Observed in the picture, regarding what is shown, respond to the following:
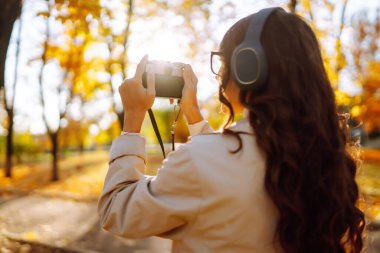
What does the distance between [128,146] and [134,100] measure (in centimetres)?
17

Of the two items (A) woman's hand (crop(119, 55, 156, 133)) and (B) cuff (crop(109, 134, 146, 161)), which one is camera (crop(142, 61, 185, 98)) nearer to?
(A) woman's hand (crop(119, 55, 156, 133))

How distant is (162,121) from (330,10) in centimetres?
4528

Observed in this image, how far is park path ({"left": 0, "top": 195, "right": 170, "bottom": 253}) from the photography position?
6.27 metres

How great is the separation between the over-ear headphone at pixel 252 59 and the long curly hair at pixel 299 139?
0.08ft

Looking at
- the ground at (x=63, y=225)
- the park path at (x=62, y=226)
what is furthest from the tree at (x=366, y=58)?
the park path at (x=62, y=226)

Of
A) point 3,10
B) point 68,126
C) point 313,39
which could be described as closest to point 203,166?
point 313,39

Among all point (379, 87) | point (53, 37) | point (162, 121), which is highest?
point (53, 37)

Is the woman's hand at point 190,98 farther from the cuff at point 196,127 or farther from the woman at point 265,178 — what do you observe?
the woman at point 265,178

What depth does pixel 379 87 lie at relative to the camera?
856 inches

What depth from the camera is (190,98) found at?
172 cm

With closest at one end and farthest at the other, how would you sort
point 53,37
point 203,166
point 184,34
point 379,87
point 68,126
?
point 203,166 → point 184,34 → point 53,37 → point 379,87 → point 68,126

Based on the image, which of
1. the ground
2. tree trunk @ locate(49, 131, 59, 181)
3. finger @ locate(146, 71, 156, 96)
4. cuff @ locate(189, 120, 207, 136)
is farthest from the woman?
tree trunk @ locate(49, 131, 59, 181)

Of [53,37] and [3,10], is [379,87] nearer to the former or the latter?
[53,37]

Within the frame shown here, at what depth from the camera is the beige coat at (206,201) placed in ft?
3.85
